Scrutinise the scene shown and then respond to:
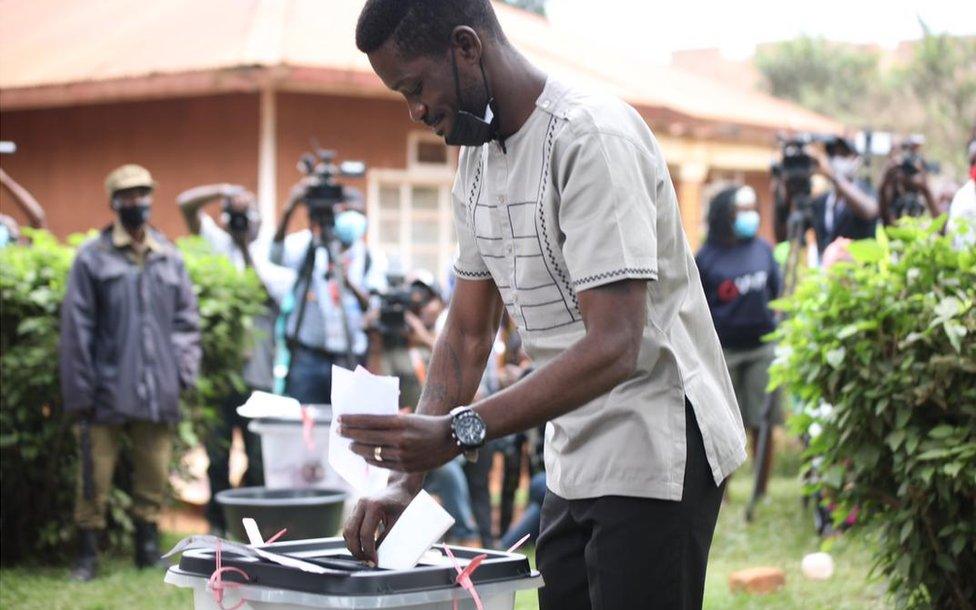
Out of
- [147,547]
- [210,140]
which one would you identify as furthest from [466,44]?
[210,140]

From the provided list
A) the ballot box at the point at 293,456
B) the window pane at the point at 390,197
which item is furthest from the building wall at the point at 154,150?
the ballot box at the point at 293,456

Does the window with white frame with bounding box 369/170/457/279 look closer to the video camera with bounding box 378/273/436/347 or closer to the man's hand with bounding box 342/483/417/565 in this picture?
the video camera with bounding box 378/273/436/347

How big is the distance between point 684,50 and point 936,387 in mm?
36568

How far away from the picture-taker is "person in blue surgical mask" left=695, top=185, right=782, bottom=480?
917cm

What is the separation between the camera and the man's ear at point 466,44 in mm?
2738

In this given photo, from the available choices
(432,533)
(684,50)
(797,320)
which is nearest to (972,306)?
(797,320)

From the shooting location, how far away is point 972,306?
15.6ft

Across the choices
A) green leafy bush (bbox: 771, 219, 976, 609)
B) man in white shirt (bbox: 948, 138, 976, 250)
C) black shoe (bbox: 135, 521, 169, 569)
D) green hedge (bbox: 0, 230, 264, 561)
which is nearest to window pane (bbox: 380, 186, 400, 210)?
green hedge (bbox: 0, 230, 264, 561)

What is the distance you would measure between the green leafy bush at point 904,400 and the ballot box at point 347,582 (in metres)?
2.24

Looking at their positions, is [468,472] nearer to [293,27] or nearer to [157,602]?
[157,602]

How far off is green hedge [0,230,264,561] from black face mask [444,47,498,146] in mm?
5130

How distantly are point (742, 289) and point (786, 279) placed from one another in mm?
358

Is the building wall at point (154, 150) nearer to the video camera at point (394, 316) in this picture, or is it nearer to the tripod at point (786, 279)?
the video camera at point (394, 316)

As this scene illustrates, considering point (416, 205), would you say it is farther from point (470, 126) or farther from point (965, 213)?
point (470, 126)
